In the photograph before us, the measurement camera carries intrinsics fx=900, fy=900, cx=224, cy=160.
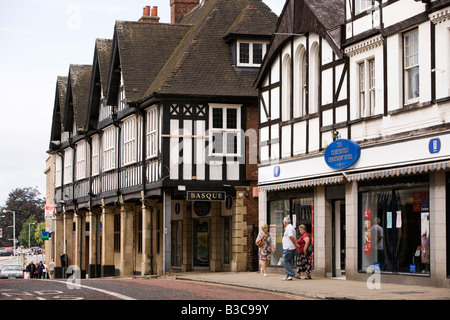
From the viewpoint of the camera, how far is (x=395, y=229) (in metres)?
24.7

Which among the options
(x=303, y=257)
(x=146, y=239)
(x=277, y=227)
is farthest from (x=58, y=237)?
(x=303, y=257)

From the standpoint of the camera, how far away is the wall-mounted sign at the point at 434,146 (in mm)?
22094

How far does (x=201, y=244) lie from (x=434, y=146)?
71.9 ft

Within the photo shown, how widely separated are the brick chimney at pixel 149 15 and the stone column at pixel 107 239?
1253 cm

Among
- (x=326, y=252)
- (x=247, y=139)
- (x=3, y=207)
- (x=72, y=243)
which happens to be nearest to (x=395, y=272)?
(x=326, y=252)

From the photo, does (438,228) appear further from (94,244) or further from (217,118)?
(94,244)

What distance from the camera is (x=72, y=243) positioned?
6131cm

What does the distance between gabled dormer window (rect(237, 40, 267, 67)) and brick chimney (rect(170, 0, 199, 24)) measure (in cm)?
1504

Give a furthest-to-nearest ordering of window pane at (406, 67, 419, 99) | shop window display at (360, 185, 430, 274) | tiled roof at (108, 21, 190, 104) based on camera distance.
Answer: tiled roof at (108, 21, 190, 104)
window pane at (406, 67, 419, 99)
shop window display at (360, 185, 430, 274)

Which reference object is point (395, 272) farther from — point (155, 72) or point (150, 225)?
point (155, 72)

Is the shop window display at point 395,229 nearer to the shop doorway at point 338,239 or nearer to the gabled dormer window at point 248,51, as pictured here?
the shop doorway at point 338,239

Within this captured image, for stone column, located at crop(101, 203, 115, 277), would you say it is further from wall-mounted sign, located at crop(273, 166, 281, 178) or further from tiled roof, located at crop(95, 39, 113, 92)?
wall-mounted sign, located at crop(273, 166, 281, 178)

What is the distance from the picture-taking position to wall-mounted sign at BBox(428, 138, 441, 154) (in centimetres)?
2209

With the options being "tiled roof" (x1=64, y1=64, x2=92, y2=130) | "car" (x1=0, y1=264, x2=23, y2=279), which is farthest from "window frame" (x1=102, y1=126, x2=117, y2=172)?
"car" (x1=0, y1=264, x2=23, y2=279)
